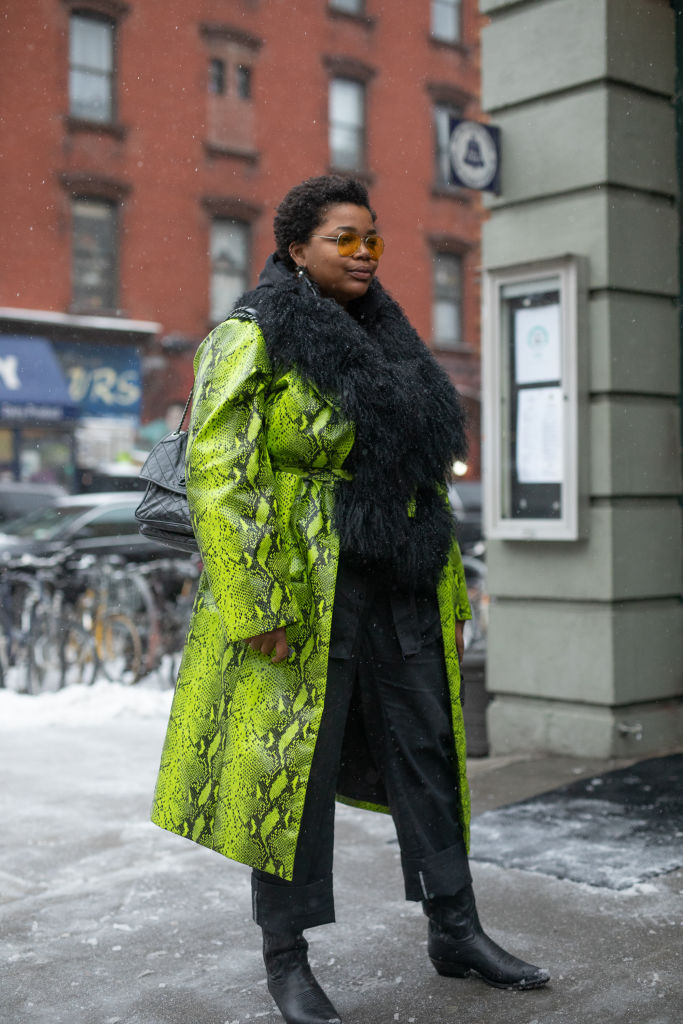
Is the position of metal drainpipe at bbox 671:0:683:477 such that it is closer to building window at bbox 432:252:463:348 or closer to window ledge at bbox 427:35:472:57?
building window at bbox 432:252:463:348

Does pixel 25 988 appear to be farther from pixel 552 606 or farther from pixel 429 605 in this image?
pixel 552 606

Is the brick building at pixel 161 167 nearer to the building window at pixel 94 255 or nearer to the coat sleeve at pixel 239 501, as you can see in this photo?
the building window at pixel 94 255

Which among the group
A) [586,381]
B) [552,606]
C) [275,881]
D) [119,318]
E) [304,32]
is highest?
[304,32]

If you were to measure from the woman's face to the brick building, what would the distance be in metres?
20.7

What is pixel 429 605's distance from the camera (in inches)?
134

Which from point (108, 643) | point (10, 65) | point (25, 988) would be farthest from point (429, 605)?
point (10, 65)

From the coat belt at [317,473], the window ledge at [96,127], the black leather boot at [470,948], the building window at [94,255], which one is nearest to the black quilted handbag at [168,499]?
the coat belt at [317,473]

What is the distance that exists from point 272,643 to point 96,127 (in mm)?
23010

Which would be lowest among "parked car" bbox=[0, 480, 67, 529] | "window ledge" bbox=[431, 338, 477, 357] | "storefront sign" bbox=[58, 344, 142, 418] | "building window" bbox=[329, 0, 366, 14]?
"parked car" bbox=[0, 480, 67, 529]

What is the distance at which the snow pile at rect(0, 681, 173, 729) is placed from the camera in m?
8.27

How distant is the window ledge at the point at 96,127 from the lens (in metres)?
24.1

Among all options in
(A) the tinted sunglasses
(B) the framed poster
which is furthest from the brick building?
(A) the tinted sunglasses

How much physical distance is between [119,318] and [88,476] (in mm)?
3279

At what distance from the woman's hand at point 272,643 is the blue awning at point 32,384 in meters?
21.0
